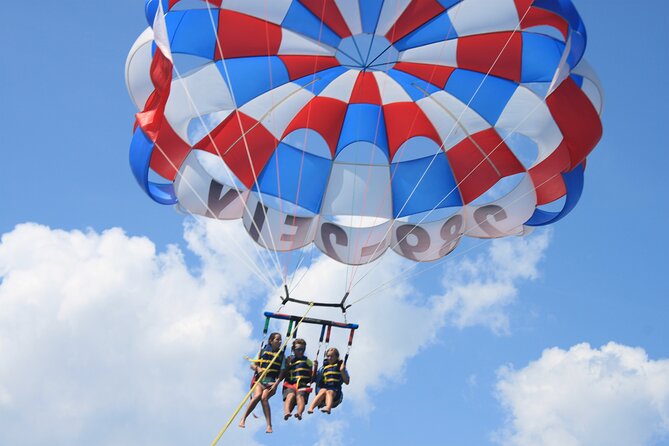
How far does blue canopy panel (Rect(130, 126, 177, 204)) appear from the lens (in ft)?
32.0

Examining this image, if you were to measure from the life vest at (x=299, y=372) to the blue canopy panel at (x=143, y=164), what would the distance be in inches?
105

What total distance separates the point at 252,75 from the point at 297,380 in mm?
3589

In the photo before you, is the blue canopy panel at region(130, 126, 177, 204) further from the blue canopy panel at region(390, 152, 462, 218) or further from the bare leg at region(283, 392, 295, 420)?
the bare leg at region(283, 392, 295, 420)

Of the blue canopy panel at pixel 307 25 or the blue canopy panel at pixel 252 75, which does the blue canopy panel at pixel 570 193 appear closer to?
the blue canopy panel at pixel 307 25

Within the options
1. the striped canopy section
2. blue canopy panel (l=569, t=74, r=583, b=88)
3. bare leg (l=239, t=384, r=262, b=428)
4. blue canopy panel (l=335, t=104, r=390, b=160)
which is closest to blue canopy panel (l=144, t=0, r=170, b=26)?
the striped canopy section

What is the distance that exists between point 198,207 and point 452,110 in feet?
10.5

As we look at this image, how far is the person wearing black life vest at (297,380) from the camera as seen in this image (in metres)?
8.78

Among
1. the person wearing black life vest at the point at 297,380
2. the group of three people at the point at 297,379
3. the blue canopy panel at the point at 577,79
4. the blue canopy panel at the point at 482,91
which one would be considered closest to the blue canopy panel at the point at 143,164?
the group of three people at the point at 297,379

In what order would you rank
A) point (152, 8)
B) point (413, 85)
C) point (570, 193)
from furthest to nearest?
point (413, 85) < point (570, 193) < point (152, 8)

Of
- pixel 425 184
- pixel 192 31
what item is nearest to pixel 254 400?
pixel 425 184

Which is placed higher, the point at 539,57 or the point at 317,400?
the point at 539,57

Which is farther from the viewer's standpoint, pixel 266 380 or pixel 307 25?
pixel 307 25

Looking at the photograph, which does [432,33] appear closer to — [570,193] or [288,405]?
[570,193]

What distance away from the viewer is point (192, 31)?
9.78 metres
